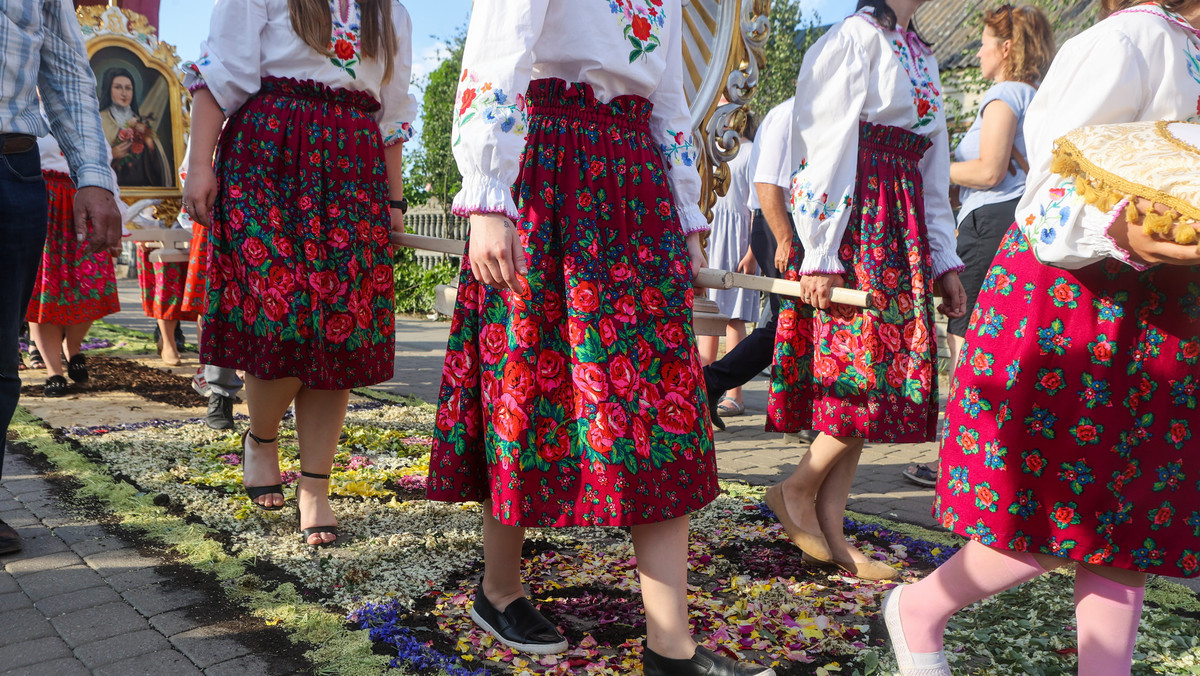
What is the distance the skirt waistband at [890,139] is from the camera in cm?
253

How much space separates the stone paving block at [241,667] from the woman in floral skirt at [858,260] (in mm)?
1592

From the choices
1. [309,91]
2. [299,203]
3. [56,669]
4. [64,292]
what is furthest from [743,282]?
[64,292]

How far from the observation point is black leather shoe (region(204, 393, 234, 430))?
416 centimetres

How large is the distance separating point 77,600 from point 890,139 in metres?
2.67

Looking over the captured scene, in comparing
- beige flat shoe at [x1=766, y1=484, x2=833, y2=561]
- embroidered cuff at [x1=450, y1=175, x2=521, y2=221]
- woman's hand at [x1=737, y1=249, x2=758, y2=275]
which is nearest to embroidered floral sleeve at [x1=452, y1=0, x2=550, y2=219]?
embroidered cuff at [x1=450, y1=175, x2=521, y2=221]

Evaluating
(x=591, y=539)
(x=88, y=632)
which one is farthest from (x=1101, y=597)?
(x=88, y=632)

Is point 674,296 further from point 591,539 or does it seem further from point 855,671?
point 591,539

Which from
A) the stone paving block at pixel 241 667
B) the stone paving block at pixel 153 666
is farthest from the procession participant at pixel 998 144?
the stone paving block at pixel 153 666

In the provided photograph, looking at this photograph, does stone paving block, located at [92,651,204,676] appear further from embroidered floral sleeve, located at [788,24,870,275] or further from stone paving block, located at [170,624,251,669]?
embroidered floral sleeve, located at [788,24,870,275]

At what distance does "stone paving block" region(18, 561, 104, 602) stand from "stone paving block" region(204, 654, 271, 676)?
699 mm

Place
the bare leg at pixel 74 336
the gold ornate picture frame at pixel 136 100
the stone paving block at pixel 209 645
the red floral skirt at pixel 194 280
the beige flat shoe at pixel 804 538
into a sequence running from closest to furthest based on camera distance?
the stone paving block at pixel 209 645 < the beige flat shoe at pixel 804 538 < the red floral skirt at pixel 194 280 < the bare leg at pixel 74 336 < the gold ornate picture frame at pixel 136 100

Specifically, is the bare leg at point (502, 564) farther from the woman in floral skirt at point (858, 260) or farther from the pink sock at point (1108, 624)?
the pink sock at point (1108, 624)

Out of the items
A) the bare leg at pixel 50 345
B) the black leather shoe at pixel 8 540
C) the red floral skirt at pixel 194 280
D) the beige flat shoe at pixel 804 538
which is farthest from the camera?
the bare leg at pixel 50 345

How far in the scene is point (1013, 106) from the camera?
3463 millimetres
